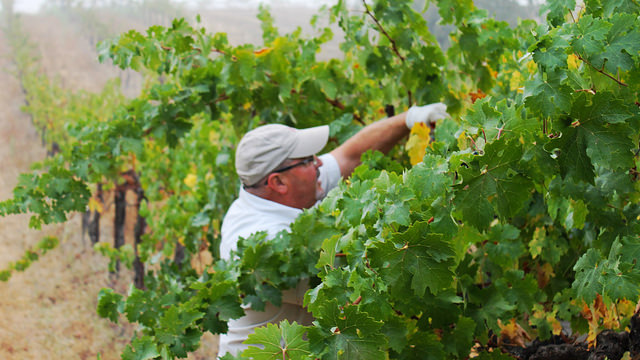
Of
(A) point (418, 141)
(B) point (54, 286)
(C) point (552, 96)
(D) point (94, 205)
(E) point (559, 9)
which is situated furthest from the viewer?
(B) point (54, 286)

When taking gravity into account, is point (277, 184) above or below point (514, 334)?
above

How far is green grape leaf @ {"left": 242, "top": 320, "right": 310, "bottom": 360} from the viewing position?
3.55ft

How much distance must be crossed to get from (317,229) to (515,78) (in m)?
1.01

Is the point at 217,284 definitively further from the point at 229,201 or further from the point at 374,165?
the point at 229,201

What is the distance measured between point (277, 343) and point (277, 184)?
4.47 feet

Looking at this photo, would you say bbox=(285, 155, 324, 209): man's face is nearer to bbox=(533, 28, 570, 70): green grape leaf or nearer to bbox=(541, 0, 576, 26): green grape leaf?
bbox=(541, 0, 576, 26): green grape leaf

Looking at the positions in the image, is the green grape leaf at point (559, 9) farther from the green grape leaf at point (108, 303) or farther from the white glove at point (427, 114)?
the green grape leaf at point (108, 303)

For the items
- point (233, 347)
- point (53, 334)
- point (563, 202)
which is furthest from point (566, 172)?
point (53, 334)

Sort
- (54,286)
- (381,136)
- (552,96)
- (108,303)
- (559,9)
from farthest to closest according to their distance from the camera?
(54,286) < (381,136) < (108,303) < (559,9) < (552,96)

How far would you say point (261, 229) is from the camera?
228cm

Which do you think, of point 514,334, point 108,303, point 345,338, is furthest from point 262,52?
point 345,338

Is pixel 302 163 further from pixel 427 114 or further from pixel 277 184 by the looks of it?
pixel 427 114

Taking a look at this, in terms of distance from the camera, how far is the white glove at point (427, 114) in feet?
7.47

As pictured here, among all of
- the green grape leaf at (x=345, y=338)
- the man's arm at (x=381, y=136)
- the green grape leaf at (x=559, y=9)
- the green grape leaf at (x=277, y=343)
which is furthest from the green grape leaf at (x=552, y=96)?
the man's arm at (x=381, y=136)
